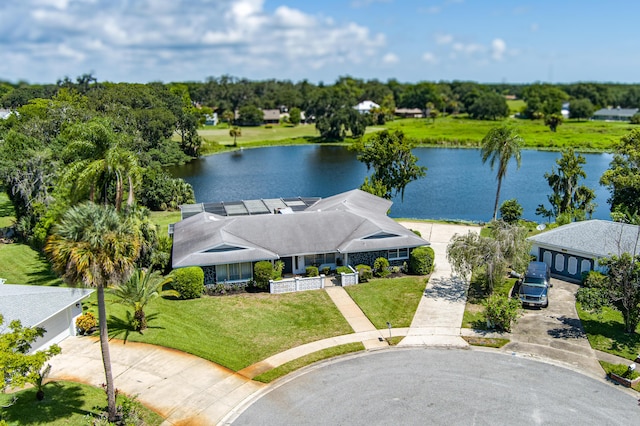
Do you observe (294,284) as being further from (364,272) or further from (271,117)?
(271,117)

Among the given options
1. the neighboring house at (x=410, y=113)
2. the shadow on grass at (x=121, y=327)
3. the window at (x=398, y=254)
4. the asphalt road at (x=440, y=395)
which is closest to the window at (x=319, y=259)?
the window at (x=398, y=254)

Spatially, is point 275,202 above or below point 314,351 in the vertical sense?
above

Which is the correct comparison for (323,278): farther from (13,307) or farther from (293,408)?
(13,307)

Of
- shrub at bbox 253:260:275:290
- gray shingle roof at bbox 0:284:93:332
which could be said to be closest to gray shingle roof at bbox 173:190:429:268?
shrub at bbox 253:260:275:290

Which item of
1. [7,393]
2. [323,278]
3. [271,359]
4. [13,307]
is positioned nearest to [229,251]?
[323,278]

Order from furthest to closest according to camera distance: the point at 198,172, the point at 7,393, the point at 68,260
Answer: the point at 198,172
the point at 7,393
the point at 68,260

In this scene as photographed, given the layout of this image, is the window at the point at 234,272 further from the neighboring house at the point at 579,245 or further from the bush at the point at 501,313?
the neighboring house at the point at 579,245
